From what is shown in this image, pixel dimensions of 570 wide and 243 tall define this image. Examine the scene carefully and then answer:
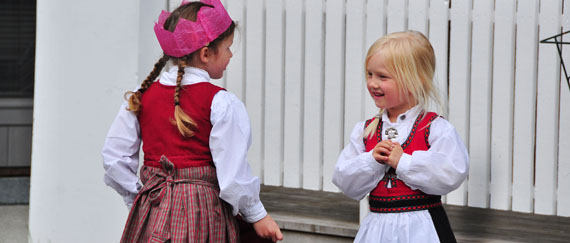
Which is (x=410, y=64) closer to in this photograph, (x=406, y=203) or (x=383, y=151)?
(x=383, y=151)

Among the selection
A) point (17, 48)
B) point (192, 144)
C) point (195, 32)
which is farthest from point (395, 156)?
point (17, 48)

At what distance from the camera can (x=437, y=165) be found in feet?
9.18

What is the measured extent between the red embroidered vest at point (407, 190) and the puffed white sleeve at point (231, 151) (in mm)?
468

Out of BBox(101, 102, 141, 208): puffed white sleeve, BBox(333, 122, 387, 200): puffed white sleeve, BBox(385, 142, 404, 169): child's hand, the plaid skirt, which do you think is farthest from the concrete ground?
BBox(385, 142, 404, 169): child's hand

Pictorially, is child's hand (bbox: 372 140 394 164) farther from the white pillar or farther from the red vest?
the white pillar

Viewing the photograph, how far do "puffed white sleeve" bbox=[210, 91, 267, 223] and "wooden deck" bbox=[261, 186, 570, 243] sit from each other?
1242 millimetres

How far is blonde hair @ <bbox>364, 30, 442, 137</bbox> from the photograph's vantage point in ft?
9.39

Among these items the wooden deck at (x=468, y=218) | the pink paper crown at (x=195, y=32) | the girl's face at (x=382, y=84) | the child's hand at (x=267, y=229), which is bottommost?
the wooden deck at (x=468, y=218)

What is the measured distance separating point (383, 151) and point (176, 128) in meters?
0.74

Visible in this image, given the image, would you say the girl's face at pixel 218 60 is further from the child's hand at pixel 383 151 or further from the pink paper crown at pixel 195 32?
the child's hand at pixel 383 151

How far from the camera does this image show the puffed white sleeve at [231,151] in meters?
2.84

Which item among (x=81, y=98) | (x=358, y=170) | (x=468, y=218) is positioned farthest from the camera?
(x=81, y=98)

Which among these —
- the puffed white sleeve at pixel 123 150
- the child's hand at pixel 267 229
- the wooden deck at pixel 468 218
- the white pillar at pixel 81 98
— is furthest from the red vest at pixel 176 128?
the white pillar at pixel 81 98

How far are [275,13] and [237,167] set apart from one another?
167 cm
